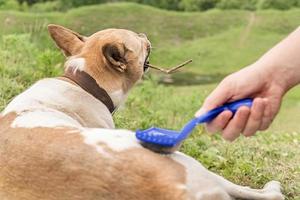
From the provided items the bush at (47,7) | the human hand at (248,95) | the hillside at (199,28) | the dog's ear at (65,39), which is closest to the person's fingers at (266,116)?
the human hand at (248,95)

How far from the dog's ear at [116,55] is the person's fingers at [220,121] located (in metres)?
1.36

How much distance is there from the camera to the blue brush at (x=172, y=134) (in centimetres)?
310

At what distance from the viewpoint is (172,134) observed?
3.18m

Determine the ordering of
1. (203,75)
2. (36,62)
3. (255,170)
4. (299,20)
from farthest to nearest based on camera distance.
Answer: (299,20)
(203,75)
(36,62)
(255,170)

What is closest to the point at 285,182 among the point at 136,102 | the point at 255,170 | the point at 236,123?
the point at 255,170

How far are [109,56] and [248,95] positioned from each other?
4.68ft

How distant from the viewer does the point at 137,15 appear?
3075 centimetres

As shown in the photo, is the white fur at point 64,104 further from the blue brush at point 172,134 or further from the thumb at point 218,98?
the thumb at point 218,98

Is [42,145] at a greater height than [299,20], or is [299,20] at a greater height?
[42,145]

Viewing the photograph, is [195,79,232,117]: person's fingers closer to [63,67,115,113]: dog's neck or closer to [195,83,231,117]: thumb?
[195,83,231,117]: thumb

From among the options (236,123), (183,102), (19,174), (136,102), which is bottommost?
(183,102)

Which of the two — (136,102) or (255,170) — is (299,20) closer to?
(136,102)

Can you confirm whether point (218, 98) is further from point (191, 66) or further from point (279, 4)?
point (279, 4)

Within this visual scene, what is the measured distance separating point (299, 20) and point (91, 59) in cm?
2652
